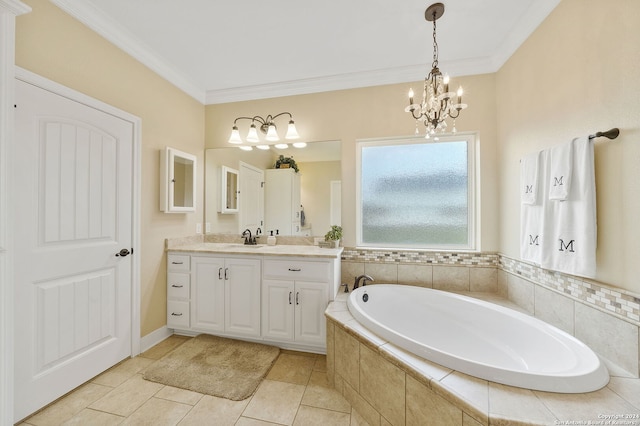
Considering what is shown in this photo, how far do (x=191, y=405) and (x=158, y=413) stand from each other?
18 centimetres

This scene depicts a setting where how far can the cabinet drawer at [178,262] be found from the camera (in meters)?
2.41

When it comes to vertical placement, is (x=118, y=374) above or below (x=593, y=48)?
below

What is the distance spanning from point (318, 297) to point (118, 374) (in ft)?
5.28

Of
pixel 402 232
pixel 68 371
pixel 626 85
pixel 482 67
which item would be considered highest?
pixel 482 67

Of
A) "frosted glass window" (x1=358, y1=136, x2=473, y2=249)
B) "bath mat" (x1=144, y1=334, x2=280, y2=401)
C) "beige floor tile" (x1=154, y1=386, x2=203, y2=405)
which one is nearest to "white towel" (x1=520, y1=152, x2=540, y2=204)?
"frosted glass window" (x1=358, y1=136, x2=473, y2=249)

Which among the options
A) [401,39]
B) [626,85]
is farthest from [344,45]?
[626,85]

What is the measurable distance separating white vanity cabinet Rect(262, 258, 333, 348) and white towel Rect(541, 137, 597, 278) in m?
1.48

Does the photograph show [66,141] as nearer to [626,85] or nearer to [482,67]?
[626,85]

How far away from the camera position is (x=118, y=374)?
73.8 inches

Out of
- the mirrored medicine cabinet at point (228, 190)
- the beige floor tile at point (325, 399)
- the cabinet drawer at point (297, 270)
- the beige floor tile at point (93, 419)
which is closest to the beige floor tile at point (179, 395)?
the beige floor tile at point (93, 419)

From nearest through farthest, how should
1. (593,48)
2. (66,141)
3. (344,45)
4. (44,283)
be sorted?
(593,48), (44,283), (66,141), (344,45)

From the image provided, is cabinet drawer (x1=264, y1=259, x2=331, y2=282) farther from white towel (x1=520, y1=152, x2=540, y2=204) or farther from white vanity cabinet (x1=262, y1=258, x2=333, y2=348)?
white towel (x1=520, y1=152, x2=540, y2=204)

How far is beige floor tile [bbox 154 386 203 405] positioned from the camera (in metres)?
1.62

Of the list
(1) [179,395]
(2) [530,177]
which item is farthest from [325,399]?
(2) [530,177]
